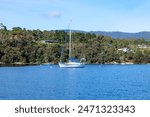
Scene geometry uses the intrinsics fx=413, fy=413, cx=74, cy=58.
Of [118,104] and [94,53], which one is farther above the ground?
[118,104]

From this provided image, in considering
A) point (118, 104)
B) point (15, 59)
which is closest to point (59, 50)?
point (15, 59)

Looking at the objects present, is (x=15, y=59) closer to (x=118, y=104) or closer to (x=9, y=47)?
(x=9, y=47)

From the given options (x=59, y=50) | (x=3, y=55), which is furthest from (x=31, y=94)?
(x=59, y=50)

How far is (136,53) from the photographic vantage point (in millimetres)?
182500

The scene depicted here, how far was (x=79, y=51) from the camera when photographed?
163125 millimetres

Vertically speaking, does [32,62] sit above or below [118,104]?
below

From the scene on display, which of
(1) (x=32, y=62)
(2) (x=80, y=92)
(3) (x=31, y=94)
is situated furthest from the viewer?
(1) (x=32, y=62)

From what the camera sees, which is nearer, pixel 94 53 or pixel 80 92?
pixel 80 92

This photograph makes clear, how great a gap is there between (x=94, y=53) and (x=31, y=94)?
129 meters

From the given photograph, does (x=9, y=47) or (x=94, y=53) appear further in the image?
(x=94, y=53)

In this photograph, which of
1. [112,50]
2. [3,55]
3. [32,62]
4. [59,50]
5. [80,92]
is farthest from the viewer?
[112,50]

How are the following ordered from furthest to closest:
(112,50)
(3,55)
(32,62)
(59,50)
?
1. (112,50)
2. (59,50)
3. (32,62)
4. (3,55)

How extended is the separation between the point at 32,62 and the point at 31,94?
108955 millimetres

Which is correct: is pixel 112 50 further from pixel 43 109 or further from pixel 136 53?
pixel 43 109
